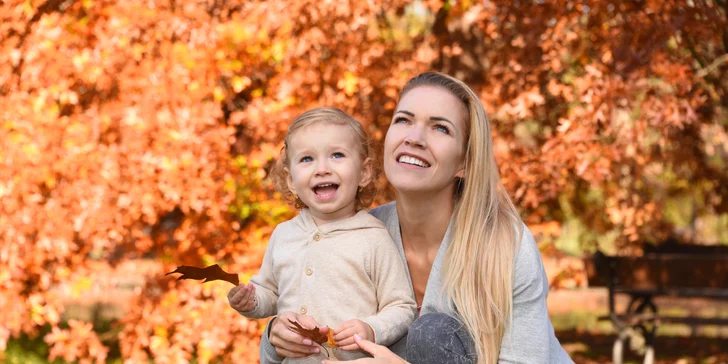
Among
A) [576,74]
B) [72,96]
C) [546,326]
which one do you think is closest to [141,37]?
[72,96]

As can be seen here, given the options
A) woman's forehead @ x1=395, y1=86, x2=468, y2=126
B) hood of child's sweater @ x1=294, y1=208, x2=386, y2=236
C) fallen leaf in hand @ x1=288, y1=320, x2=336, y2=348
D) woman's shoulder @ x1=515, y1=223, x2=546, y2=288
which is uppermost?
Result: woman's forehead @ x1=395, y1=86, x2=468, y2=126

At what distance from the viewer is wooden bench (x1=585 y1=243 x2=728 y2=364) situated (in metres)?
6.33

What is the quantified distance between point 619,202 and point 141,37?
3.05 meters

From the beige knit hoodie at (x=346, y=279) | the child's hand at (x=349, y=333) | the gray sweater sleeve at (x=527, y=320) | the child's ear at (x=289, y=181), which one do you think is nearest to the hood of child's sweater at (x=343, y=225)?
the beige knit hoodie at (x=346, y=279)

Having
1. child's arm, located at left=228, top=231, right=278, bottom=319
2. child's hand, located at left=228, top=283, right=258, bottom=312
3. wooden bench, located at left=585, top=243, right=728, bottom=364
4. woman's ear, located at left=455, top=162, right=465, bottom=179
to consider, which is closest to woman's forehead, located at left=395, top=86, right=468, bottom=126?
woman's ear, located at left=455, top=162, right=465, bottom=179

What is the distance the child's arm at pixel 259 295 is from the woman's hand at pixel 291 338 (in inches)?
4.1

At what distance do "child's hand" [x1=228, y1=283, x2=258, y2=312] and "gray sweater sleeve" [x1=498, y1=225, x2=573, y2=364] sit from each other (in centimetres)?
72

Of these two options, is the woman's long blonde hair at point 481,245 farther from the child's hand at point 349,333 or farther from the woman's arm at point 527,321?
the child's hand at point 349,333

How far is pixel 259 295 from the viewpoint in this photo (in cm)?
266

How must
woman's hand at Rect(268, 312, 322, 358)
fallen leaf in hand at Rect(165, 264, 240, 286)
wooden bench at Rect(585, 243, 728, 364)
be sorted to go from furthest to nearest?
wooden bench at Rect(585, 243, 728, 364) < woman's hand at Rect(268, 312, 322, 358) < fallen leaf in hand at Rect(165, 264, 240, 286)

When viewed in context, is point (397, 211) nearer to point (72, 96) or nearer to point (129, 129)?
point (129, 129)

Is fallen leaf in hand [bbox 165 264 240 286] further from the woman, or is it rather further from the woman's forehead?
the woman's forehead

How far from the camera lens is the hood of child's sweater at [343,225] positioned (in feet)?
8.68

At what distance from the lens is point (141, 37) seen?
5.07 meters
